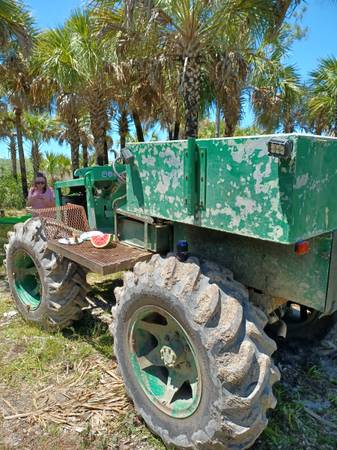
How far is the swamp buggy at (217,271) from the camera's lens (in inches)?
69.1

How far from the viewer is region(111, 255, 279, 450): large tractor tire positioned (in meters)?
1.86

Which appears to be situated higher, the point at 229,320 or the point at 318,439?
the point at 229,320

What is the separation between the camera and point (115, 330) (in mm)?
2570

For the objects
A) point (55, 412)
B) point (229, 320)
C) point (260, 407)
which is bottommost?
point (55, 412)

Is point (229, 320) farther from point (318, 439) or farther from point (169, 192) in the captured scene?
point (318, 439)

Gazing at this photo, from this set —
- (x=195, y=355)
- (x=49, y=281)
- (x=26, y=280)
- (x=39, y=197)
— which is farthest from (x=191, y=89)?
(x=195, y=355)

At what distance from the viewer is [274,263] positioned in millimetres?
2168

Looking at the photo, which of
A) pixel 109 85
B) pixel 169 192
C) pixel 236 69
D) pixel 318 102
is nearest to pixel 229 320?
pixel 169 192

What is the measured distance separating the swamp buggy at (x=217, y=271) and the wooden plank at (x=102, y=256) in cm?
1

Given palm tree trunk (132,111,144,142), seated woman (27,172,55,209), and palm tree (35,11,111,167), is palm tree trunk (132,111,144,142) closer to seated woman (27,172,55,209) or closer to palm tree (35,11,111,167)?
palm tree (35,11,111,167)

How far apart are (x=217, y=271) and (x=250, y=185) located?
0.62 m

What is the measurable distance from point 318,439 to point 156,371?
1168 millimetres

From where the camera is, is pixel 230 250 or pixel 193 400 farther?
pixel 230 250

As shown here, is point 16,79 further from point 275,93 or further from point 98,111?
point 275,93
